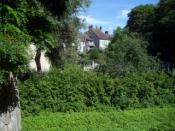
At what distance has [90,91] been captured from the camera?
19438 mm

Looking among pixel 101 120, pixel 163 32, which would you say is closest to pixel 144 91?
pixel 101 120

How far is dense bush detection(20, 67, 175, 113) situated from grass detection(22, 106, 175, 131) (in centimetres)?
80

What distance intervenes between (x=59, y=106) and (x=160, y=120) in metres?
3.89

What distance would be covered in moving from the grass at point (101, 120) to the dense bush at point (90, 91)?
0.80 metres

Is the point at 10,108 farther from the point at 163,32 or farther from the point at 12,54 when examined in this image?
the point at 163,32

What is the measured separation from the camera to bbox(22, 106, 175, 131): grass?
51.8 feet

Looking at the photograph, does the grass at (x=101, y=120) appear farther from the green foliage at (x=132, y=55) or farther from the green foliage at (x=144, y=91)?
the green foliage at (x=132, y=55)

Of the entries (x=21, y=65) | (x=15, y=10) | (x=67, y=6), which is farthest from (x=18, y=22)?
(x=67, y=6)

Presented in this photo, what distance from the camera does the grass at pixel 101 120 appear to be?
51.8ft

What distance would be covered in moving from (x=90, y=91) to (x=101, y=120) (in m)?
2.44

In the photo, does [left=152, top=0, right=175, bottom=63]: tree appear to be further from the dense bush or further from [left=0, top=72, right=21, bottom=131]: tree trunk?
[left=0, top=72, right=21, bottom=131]: tree trunk

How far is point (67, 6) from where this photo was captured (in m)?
8.44

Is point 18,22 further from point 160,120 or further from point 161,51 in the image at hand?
point 161,51

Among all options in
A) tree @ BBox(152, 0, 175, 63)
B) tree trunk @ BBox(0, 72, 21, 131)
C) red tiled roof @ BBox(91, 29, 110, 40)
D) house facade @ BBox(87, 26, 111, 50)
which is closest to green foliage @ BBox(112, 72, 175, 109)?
tree trunk @ BBox(0, 72, 21, 131)
